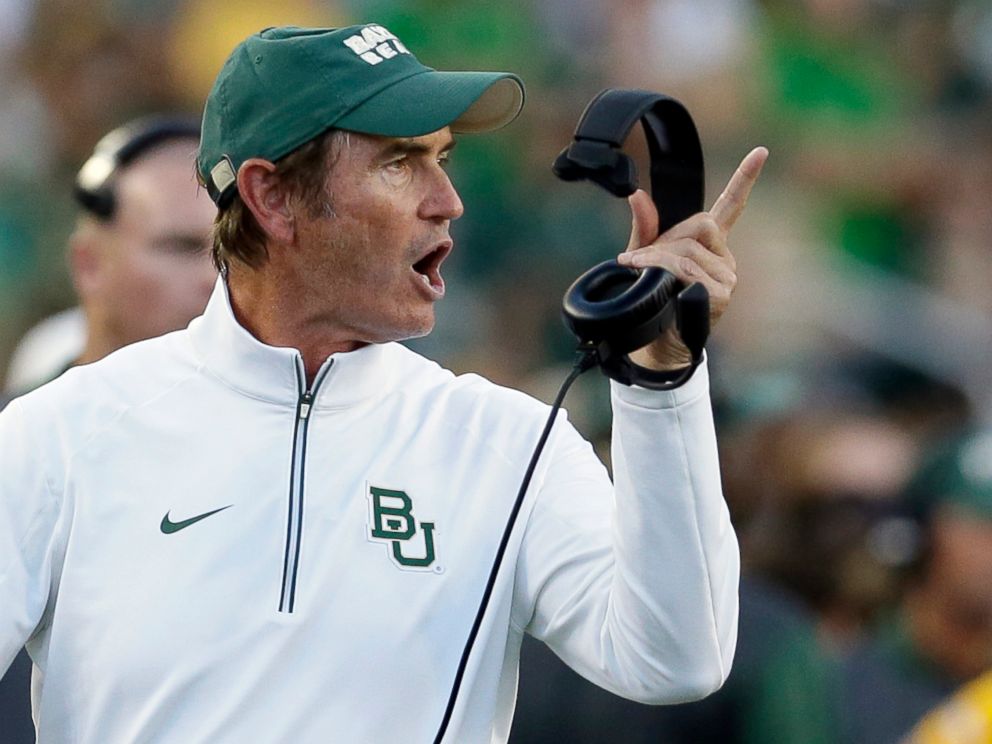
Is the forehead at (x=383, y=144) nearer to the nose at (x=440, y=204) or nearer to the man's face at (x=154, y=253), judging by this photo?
the nose at (x=440, y=204)

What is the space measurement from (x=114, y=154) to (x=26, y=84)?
351 cm

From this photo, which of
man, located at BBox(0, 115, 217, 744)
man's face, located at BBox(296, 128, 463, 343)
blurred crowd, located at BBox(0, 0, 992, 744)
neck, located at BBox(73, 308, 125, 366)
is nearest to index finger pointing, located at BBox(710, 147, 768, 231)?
man's face, located at BBox(296, 128, 463, 343)

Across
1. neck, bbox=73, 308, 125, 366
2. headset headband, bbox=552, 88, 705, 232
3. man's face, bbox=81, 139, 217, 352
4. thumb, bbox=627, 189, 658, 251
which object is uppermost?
headset headband, bbox=552, 88, 705, 232

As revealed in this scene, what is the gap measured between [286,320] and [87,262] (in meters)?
2.06

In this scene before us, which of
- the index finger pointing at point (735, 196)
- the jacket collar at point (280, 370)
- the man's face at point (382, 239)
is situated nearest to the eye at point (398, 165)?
the man's face at point (382, 239)

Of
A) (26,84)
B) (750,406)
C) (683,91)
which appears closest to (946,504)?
(750,406)

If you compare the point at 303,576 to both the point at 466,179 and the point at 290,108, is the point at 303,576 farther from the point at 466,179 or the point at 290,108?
the point at 466,179

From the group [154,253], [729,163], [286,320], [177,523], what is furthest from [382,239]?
[729,163]

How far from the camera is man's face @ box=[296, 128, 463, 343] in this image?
2.54 metres

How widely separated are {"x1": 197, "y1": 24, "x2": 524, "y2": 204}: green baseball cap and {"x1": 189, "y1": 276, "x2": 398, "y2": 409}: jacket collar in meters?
0.26

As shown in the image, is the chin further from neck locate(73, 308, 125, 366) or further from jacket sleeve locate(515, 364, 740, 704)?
neck locate(73, 308, 125, 366)

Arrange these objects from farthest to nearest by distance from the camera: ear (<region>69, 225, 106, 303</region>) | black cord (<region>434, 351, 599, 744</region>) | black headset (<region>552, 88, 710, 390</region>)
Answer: ear (<region>69, 225, 106, 303</region>)
black cord (<region>434, 351, 599, 744</region>)
black headset (<region>552, 88, 710, 390</region>)

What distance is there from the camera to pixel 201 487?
2.44 metres

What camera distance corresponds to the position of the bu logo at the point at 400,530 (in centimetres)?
241
